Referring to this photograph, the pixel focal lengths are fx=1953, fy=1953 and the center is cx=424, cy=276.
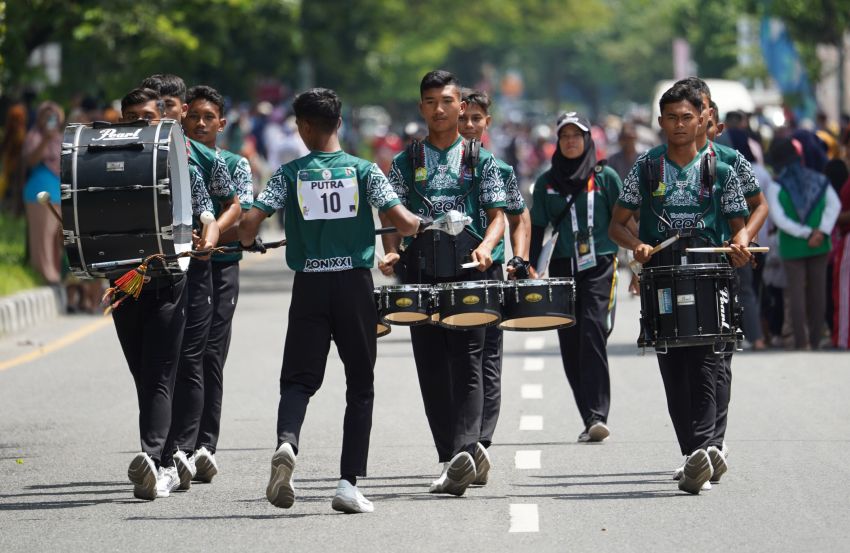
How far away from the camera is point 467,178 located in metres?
9.48

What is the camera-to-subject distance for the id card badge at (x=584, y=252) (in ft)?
38.1

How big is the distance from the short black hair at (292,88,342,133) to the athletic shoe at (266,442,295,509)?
1.44 metres

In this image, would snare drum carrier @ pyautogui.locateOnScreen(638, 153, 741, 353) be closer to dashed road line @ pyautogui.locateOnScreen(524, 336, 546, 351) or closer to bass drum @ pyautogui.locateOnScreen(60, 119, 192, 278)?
bass drum @ pyautogui.locateOnScreen(60, 119, 192, 278)

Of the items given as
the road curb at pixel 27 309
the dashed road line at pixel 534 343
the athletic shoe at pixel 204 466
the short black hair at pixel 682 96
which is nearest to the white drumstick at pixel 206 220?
the athletic shoe at pixel 204 466

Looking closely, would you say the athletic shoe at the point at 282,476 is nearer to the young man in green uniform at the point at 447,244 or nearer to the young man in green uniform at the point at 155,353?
the young man in green uniform at the point at 155,353

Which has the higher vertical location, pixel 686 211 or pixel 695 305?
pixel 686 211

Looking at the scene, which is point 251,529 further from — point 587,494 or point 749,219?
point 749,219

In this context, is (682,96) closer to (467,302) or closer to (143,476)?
(467,302)

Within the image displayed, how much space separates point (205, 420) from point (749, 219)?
2978mm

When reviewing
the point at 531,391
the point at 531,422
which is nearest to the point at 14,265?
the point at 531,391

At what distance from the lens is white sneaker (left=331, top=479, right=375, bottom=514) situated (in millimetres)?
8867

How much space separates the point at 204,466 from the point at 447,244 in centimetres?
177

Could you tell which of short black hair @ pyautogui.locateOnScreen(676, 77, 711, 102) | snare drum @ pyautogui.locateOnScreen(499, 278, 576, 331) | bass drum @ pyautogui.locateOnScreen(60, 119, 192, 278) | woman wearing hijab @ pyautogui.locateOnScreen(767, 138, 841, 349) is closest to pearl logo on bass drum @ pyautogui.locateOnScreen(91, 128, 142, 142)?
bass drum @ pyautogui.locateOnScreen(60, 119, 192, 278)

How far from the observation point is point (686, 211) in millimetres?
9469
